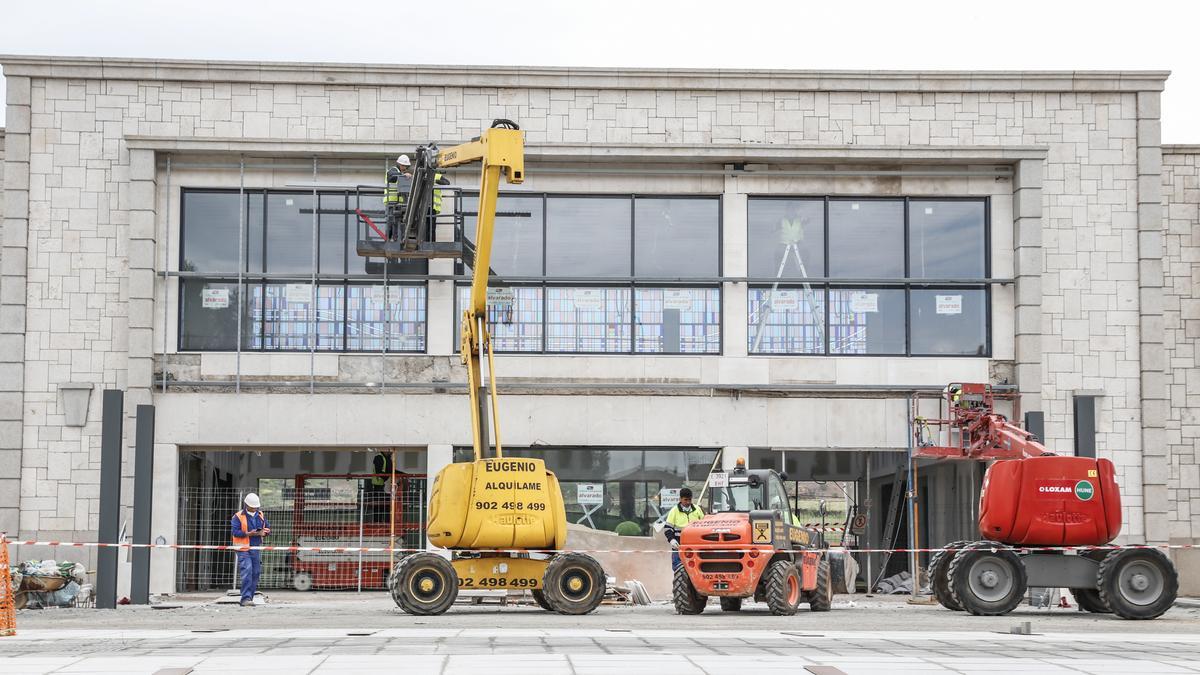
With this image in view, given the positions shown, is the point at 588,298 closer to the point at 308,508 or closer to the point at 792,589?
the point at 308,508

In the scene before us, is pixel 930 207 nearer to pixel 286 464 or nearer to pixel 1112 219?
pixel 1112 219

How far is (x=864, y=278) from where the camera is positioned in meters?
27.5

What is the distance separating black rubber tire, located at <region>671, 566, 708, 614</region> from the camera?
21.0m

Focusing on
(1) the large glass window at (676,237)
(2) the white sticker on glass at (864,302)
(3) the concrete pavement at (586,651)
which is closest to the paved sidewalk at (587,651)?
(3) the concrete pavement at (586,651)

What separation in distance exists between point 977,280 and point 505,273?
8.48 meters

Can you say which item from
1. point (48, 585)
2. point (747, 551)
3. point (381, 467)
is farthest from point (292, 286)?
point (747, 551)

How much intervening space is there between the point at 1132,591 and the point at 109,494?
15.1 m

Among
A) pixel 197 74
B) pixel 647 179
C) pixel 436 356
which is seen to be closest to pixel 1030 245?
pixel 647 179

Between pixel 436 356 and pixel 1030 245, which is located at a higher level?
pixel 1030 245

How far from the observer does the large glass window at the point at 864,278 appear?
2748 centimetres

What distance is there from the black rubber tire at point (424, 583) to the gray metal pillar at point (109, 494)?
236 inches

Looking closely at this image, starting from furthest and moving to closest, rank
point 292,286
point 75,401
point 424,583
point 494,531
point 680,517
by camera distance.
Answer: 1. point 292,286
2. point 75,401
3. point 680,517
4. point 494,531
5. point 424,583

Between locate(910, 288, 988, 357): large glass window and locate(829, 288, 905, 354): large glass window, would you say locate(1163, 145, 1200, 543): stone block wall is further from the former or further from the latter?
locate(829, 288, 905, 354): large glass window

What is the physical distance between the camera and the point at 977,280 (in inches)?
1081
